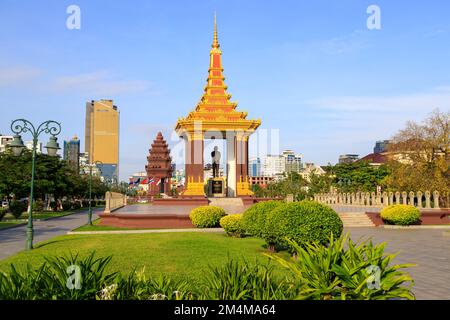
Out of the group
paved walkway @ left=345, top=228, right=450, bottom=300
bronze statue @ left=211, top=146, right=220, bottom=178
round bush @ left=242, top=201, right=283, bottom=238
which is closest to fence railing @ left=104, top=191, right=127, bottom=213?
bronze statue @ left=211, top=146, right=220, bottom=178

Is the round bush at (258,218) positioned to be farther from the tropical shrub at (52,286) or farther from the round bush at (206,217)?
the tropical shrub at (52,286)

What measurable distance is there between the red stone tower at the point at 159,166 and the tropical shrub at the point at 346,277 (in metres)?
89.0

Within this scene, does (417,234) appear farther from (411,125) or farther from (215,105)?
(215,105)

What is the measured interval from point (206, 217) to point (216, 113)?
2312cm

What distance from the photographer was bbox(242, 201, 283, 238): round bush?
13383 mm

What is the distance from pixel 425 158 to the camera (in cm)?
4103

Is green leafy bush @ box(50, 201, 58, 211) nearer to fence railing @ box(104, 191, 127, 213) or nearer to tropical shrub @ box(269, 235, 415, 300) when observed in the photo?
fence railing @ box(104, 191, 127, 213)

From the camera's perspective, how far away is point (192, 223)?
22250mm

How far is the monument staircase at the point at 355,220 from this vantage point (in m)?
25.3

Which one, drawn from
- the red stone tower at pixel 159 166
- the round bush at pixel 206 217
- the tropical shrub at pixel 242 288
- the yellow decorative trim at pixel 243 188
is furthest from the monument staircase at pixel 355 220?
→ the red stone tower at pixel 159 166

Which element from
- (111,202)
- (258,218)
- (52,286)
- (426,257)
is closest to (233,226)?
(258,218)

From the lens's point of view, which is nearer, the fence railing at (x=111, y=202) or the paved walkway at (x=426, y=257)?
the paved walkway at (x=426, y=257)

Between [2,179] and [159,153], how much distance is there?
60.4 meters

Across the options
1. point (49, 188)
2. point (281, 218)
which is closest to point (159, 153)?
point (49, 188)
